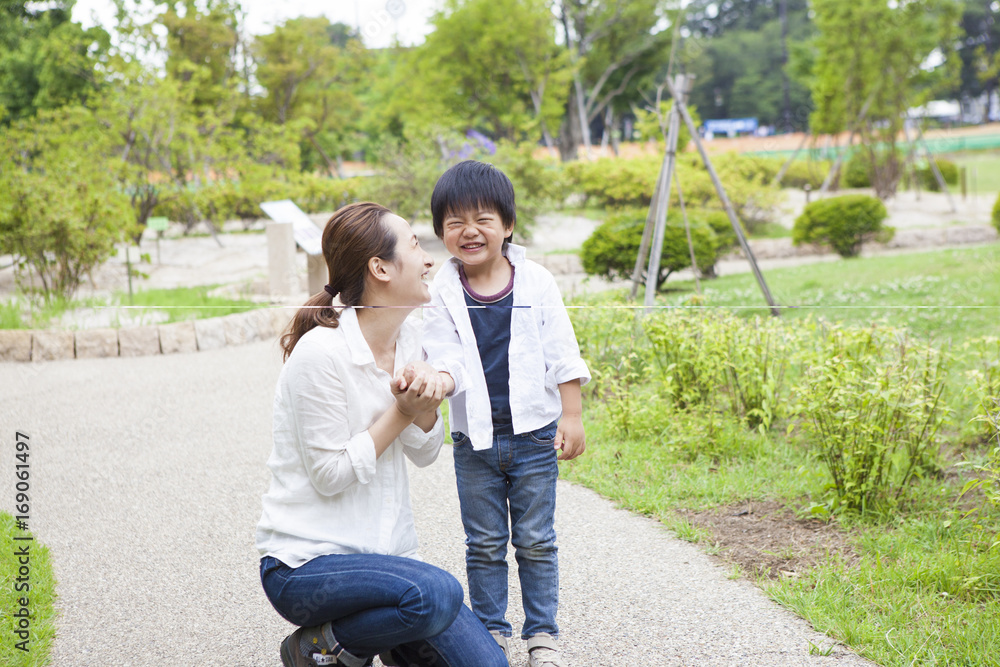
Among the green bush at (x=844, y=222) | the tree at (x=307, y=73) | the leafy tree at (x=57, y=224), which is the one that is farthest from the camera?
the tree at (x=307, y=73)

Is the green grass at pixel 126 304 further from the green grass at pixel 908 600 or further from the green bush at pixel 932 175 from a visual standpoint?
the green bush at pixel 932 175

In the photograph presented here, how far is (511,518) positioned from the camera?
6.66 ft

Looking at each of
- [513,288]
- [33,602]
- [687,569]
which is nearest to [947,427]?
[687,569]

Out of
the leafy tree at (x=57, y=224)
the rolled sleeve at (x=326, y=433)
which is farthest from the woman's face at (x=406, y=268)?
the leafy tree at (x=57, y=224)

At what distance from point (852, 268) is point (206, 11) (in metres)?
14.8

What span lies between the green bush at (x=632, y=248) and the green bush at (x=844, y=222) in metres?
3.37

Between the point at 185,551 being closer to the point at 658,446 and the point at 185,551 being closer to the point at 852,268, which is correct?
the point at 658,446

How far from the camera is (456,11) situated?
22047 mm

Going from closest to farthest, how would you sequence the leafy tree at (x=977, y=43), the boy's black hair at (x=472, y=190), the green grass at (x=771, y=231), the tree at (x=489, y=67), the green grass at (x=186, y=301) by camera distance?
the boy's black hair at (x=472, y=190), the green grass at (x=186, y=301), the green grass at (x=771, y=231), the tree at (x=489, y=67), the leafy tree at (x=977, y=43)

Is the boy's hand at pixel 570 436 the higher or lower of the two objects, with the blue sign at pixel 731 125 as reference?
lower

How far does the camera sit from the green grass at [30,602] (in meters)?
2.16

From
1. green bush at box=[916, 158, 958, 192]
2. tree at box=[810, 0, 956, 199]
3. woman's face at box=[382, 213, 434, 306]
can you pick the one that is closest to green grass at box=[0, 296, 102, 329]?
woman's face at box=[382, 213, 434, 306]

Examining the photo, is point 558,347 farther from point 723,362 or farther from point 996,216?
point 996,216

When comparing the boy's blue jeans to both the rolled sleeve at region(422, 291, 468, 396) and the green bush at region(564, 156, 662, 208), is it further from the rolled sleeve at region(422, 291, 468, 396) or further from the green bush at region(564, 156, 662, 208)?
the green bush at region(564, 156, 662, 208)
